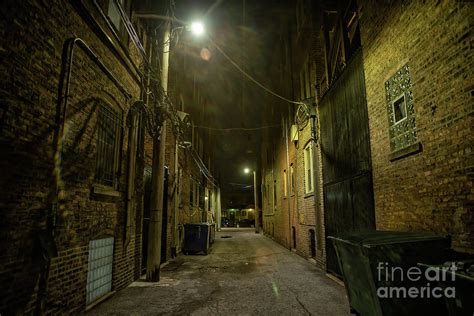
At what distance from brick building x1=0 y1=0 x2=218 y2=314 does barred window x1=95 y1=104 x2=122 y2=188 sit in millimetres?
25

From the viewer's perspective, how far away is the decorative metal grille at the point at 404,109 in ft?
16.0

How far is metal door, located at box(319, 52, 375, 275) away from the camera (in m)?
6.65

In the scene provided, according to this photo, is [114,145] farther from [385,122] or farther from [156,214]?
[385,122]

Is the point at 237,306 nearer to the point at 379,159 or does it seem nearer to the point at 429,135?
the point at 379,159

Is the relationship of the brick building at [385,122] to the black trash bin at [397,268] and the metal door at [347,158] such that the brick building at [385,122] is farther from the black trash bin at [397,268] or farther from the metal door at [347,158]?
the black trash bin at [397,268]

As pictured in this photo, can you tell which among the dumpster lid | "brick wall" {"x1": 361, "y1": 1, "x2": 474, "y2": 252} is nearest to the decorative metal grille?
"brick wall" {"x1": 361, "y1": 1, "x2": 474, "y2": 252}

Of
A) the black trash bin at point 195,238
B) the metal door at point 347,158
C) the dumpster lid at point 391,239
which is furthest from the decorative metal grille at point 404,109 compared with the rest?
the black trash bin at point 195,238

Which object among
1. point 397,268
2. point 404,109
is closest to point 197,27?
point 404,109

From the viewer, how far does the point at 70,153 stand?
4891 millimetres

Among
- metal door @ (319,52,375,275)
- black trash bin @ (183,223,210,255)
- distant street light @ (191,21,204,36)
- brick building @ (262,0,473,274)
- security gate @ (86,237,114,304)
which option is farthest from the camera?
black trash bin @ (183,223,210,255)

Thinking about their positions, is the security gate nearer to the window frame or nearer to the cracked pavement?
the cracked pavement

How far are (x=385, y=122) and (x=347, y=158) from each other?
205 cm

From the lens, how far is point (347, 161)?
765cm

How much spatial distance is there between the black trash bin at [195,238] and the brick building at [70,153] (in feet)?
15.4
